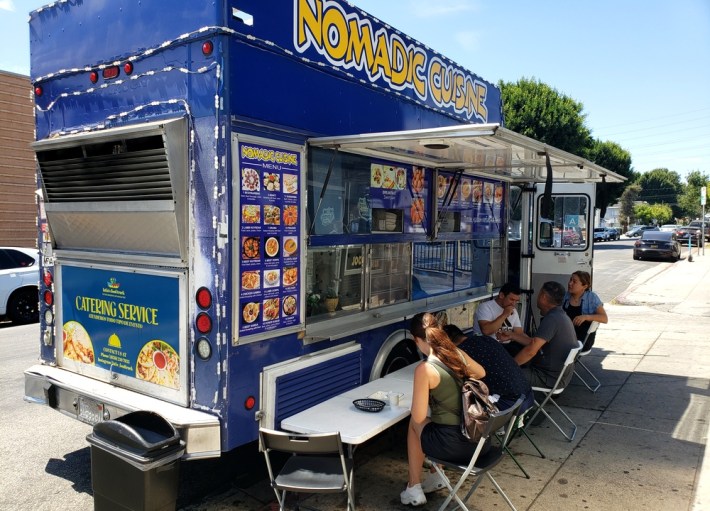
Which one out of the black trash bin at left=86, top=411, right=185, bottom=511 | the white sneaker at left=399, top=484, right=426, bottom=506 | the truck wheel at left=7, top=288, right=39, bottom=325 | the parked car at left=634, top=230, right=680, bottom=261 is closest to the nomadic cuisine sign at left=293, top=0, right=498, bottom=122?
the black trash bin at left=86, top=411, right=185, bottom=511

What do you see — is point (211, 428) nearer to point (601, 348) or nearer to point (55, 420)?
point (55, 420)

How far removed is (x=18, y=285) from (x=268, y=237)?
26.1ft

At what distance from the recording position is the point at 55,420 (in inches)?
203

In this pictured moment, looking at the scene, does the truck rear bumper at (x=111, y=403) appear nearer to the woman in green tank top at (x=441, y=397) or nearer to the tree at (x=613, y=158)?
the woman in green tank top at (x=441, y=397)

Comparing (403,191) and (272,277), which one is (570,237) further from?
(272,277)

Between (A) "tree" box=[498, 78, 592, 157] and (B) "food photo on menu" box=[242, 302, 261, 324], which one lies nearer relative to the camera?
(B) "food photo on menu" box=[242, 302, 261, 324]

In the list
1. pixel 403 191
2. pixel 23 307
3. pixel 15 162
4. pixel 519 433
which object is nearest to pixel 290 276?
pixel 403 191

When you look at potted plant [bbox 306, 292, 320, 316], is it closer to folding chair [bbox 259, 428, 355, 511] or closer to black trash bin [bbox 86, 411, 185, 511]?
folding chair [bbox 259, 428, 355, 511]

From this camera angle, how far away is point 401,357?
16.3 ft

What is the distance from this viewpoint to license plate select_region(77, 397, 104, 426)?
3660mm

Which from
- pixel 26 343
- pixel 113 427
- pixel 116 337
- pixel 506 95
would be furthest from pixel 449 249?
pixel 506 95

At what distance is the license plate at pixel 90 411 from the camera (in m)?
3.66

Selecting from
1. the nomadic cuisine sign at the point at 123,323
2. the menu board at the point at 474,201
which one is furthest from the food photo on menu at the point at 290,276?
the menu board at the point at 474,201

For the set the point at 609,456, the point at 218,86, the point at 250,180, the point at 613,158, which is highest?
the point at 613,158
